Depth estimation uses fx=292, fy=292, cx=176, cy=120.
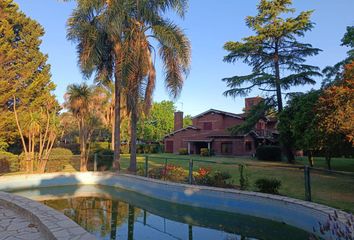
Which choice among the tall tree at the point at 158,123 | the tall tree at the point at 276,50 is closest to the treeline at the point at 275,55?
the tall tree at the point at 276,50

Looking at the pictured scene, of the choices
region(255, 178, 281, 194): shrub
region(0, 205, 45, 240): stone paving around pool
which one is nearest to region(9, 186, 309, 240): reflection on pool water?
region(0, 205, 45, 240): stone paving around pool

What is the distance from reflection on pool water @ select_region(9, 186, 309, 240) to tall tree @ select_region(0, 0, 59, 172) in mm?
15406

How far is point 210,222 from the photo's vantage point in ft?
26.2

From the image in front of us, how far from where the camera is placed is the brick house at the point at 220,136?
118 ft

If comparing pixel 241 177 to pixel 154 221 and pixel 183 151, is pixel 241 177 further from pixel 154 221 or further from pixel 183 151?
pixel 183 151

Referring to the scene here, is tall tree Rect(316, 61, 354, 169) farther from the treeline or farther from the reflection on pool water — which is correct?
the treeline

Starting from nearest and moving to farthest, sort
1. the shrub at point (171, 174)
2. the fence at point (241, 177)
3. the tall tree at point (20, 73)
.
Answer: the fence at point (241, 177)
the shrub at point (171, 174)
the tall tree at point (20, 73)

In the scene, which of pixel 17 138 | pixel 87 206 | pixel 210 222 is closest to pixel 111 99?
pixel 17 138

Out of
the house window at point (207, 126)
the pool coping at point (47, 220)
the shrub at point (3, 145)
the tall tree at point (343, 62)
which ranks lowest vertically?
the pool coping at point (47, 220)

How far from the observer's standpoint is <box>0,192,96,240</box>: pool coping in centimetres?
462

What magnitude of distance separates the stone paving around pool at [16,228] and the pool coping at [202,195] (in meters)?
5.12

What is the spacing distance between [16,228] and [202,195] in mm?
5996

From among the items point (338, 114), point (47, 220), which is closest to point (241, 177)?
point (338, 114)

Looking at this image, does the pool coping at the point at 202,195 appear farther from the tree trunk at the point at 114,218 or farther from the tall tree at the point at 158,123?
the tall tree at the point at 158,123
